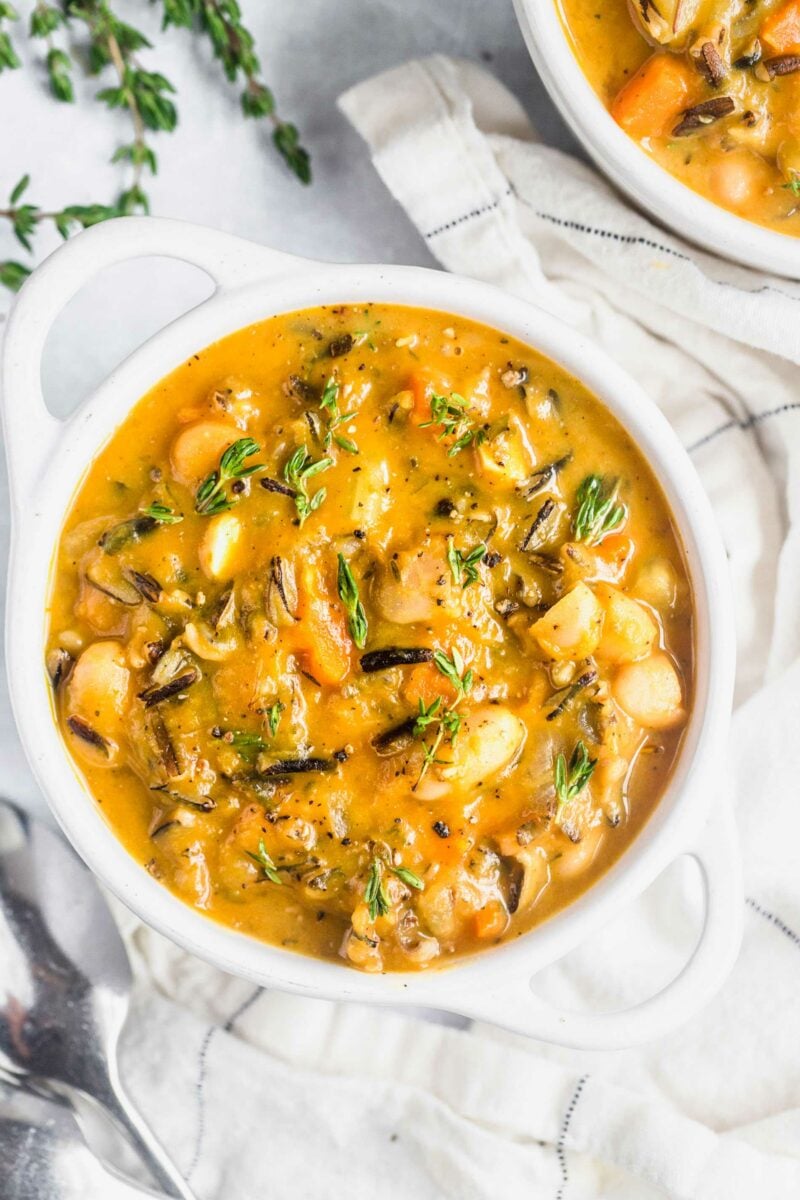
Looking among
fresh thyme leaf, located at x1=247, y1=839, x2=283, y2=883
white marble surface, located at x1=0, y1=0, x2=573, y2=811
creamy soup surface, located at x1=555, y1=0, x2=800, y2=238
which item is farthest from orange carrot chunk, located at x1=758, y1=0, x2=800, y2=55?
fresh thyme leaf, located at x1=247, y1=839, x2=283, y2=883

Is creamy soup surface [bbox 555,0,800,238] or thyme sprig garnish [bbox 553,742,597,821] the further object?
creamy soup surface [bbox 555,0,800,238]

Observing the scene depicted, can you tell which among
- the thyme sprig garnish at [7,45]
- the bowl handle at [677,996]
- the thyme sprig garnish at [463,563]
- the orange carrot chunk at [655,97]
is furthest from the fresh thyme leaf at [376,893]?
the thyme sprig garnish at [7,45]

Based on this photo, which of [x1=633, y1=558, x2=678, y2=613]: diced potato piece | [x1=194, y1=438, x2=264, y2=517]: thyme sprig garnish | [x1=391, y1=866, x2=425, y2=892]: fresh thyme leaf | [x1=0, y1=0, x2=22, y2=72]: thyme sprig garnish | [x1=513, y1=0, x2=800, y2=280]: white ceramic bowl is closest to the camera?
[x1=194, y1=438, x2=264, y2=517]: thyme sprig garnish

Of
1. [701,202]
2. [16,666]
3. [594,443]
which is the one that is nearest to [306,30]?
[701,202]

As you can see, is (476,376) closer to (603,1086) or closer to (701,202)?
(701,202)

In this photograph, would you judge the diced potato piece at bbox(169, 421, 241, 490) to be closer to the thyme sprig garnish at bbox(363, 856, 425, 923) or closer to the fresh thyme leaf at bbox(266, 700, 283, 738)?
the fresh thyme leaf at bbox(266, 700, 283, 738)

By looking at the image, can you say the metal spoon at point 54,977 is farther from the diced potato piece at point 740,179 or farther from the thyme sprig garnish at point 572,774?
the diced potato piece at point 740,179
